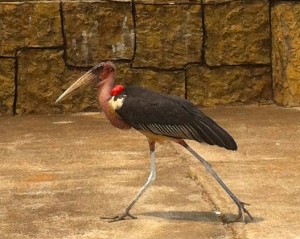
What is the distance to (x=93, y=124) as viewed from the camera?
256 inches

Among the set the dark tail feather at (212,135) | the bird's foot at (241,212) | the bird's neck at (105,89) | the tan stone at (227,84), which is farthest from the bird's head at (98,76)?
the tan stone at (227,84)

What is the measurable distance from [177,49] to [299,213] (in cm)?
368

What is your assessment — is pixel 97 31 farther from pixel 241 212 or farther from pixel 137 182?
pixel 241 212

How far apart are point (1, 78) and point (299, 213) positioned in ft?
13.2

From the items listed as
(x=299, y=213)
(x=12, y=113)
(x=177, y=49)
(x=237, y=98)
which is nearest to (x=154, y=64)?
(x=177, y=49)

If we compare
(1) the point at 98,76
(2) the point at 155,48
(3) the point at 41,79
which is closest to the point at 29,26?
(3) the point at 41,79

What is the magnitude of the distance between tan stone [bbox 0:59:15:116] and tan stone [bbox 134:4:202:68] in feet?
3.73

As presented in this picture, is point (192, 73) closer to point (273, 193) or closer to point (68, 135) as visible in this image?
point (68, 135)

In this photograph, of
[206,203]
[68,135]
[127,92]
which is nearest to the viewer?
[127,92]

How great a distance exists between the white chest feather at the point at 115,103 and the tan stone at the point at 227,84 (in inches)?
143

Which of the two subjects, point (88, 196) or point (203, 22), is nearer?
point (88, 196)

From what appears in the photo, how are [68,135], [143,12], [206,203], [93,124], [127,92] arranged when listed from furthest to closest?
[143,12]
[93,124]
[68,135]
[206,203]
[127,92]

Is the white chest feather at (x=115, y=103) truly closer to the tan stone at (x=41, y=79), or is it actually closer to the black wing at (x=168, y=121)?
the black wing at (x=168, y=121)

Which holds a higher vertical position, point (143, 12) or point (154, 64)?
point (143, 12)
